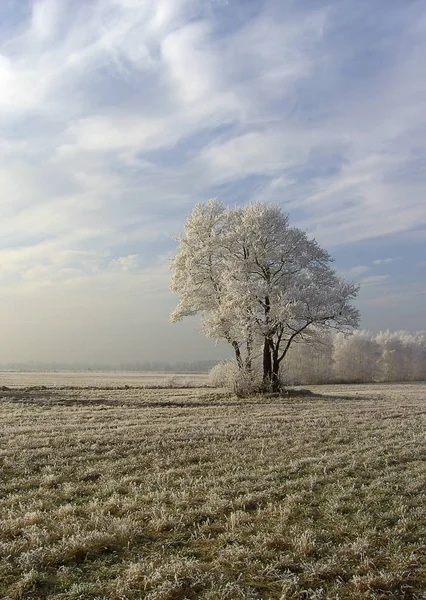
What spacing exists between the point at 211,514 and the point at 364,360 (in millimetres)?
73113

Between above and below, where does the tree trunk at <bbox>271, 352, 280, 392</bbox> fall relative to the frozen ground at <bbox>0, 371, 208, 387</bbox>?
above

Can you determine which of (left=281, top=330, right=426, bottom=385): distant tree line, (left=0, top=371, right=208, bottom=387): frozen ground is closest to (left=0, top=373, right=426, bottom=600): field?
(left=0, top=371, right=208, bottom=387): frozen ground

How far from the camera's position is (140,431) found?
14758 millimetres

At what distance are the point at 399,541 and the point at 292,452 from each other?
229 inches

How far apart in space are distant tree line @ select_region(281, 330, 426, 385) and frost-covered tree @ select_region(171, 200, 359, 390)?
35.2m

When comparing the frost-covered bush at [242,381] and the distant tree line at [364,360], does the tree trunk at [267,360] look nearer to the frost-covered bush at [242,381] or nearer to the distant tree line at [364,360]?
the frost-covered bush at [242,381]

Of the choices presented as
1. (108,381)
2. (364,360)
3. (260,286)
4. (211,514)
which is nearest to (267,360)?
(260,286)

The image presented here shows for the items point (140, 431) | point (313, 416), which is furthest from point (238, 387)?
point (140, 431)

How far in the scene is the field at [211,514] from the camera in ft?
16.7

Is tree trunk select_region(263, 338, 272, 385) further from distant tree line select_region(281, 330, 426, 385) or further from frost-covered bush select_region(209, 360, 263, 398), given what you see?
distant tree line select_region(281, 330, 426, 385)

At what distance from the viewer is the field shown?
5.10m

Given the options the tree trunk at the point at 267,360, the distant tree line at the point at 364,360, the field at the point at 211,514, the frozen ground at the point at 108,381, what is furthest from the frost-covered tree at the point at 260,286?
the distant tree line at the point at 364,360

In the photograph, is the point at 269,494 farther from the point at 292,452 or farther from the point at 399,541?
the point at 292,452

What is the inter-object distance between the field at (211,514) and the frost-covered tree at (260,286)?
1477 cm
